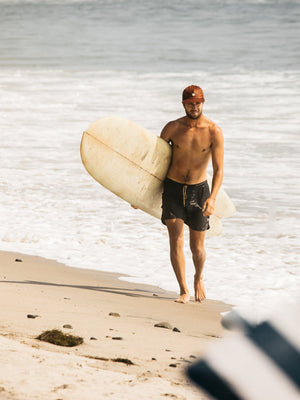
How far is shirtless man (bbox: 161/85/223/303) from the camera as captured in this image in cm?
443

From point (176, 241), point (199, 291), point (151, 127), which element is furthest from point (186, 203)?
point (151, 127)

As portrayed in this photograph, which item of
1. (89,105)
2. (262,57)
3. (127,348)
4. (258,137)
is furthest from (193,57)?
(127,348)

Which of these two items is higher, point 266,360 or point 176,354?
point 266,360

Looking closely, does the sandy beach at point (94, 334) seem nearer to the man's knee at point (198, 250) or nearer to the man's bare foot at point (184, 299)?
the man's bare foot at point (184, 299)

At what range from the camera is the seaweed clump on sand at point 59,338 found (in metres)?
3.15

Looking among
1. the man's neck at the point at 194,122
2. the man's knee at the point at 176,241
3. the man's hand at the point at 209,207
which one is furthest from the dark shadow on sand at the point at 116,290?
the man's neck at the point at 194,122

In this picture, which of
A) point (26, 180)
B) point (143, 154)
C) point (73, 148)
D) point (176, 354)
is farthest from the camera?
point (73, 148)

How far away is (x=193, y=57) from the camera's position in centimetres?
2717

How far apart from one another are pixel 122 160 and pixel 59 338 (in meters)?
2.06

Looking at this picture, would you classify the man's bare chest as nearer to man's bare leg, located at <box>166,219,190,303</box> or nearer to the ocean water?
man's bare leg, located at <box>166,219,190,303</box>

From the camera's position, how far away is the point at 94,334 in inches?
136

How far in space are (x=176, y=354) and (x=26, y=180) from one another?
5981mm

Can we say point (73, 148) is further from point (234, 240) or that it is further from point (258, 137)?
point (234, 240)

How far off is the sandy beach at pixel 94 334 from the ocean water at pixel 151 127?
42 centimetres
